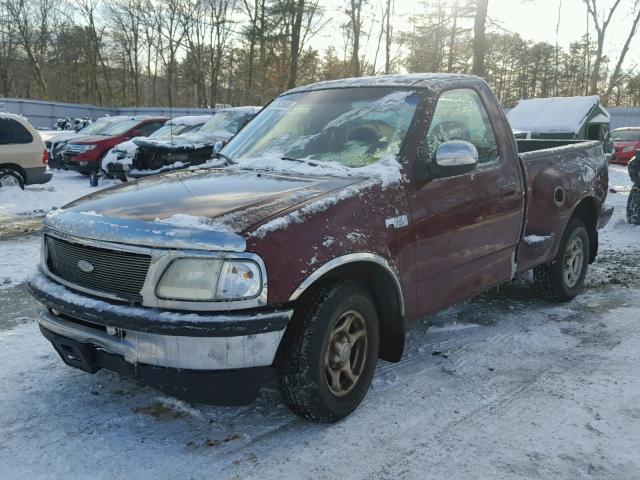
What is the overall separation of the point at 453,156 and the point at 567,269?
2.60 metres

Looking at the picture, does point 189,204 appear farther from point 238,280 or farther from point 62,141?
point 62,141

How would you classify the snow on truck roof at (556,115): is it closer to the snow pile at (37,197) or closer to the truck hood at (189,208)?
the snow pile at (37,197)

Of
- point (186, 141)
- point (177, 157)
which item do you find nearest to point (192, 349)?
point (177, 157)

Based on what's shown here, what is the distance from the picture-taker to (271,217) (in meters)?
2.77

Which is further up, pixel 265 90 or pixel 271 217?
pixel 265 90

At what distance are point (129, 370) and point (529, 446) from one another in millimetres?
2041

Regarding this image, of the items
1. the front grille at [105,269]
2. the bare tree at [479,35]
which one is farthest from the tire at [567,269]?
the bare tree at [479,35]

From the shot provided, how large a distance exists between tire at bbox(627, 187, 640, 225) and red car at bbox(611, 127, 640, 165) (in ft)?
46.3

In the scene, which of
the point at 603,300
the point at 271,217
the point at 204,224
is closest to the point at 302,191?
the point at 271,217

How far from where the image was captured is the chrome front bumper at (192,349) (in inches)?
102

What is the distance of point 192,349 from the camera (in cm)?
260

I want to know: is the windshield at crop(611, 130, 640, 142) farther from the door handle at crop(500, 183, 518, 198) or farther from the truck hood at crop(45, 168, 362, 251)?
Answer: the truck hood at crop(45, 168, 362, 251)

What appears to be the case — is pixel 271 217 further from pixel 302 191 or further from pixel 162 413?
pixel 162 413

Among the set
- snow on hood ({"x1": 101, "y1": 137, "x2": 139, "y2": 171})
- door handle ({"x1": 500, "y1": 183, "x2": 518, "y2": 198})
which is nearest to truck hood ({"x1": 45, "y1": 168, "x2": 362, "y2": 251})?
door handle ({"x1": 500, "y1": 183, "x2": 518, "y2": 198})
